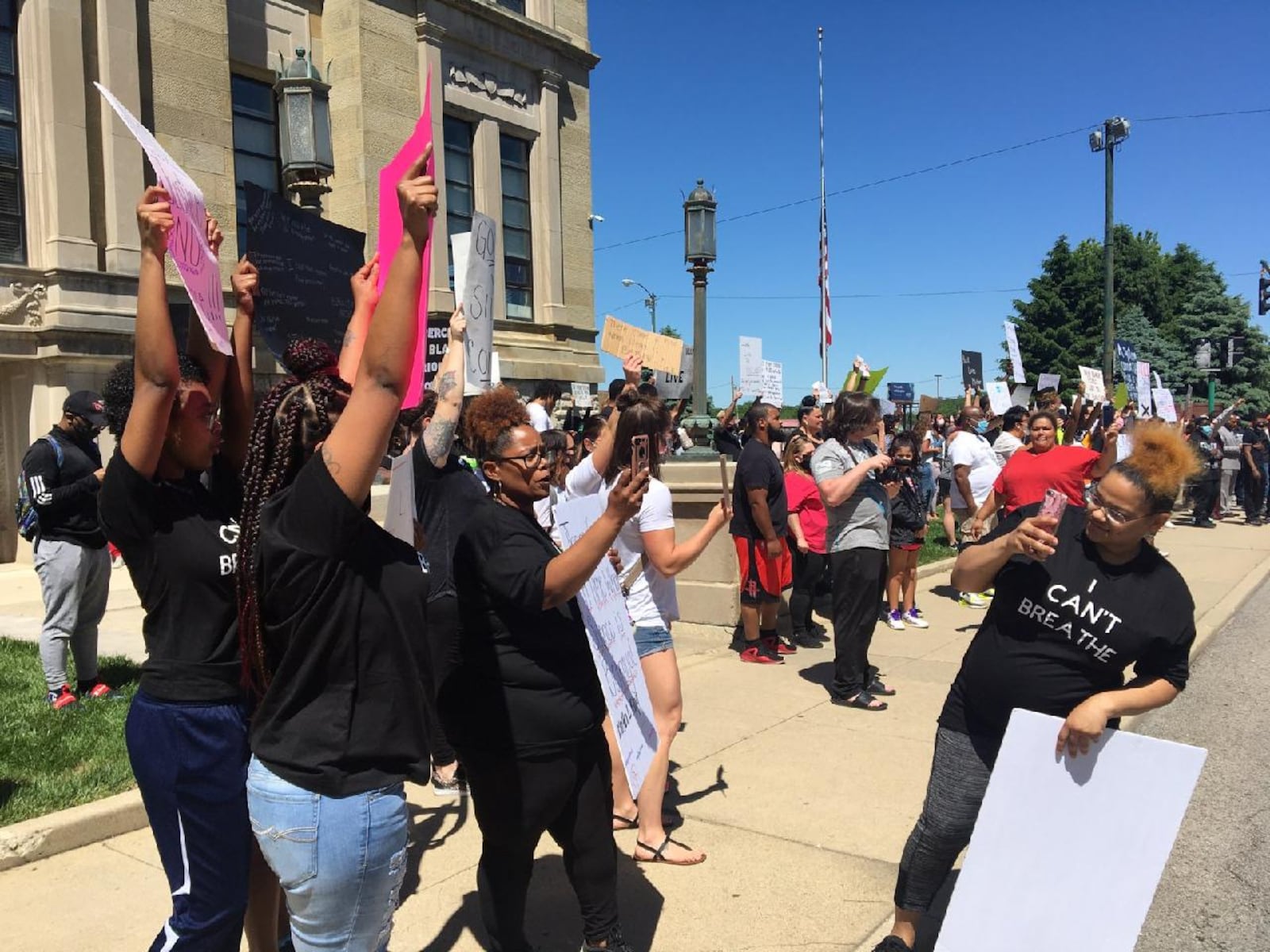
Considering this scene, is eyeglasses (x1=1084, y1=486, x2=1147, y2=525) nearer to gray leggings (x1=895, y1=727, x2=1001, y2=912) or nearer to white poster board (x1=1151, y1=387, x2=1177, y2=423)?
gray leggings (x1=895, y1=727, x2=1001, y2=912)

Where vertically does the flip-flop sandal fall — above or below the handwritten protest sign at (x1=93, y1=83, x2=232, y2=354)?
below

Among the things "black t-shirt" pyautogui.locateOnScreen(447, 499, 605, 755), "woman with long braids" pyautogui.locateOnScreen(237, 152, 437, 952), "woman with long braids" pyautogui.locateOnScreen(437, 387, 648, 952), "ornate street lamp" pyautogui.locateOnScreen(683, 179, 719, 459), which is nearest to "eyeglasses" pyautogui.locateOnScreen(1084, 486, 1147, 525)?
"woman with long braids" pyautogui.locateOnScreen(437, 387, 648, 952)

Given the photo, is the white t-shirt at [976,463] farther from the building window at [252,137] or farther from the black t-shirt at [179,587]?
the building window at [252,137]

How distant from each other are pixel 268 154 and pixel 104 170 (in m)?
2.76

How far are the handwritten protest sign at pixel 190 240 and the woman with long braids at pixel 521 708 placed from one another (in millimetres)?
873

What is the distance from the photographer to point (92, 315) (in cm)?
1127

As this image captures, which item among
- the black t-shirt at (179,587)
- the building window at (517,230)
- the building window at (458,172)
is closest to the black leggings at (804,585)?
the black t-shirt at (179,587)

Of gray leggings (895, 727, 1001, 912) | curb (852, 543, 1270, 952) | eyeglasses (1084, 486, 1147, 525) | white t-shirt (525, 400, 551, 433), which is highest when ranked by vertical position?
white t-shirt (525, 400, 551, 433)

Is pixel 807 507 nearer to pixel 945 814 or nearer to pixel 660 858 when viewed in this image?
pixel 660 858

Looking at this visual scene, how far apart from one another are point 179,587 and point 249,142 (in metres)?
13.1

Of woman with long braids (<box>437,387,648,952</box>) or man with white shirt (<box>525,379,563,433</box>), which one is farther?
man with white shirt (<box>525,379,563,433</box>)

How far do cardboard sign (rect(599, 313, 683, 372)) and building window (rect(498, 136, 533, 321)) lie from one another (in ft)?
35.0

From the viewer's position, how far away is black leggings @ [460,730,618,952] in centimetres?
277

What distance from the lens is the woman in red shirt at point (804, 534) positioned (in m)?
7.79
